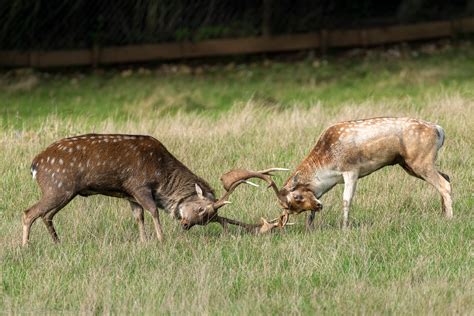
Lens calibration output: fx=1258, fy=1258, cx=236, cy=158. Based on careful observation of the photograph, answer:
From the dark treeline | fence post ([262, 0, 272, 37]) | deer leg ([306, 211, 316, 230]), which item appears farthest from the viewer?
the dark treeline

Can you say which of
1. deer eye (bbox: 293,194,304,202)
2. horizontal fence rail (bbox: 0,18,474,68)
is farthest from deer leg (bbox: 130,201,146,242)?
horizontal fence rail (bbox: 0,18,474,68)

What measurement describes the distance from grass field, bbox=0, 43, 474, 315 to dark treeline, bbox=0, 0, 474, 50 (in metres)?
5.06

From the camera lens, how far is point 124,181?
1049 cm

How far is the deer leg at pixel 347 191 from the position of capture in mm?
10695

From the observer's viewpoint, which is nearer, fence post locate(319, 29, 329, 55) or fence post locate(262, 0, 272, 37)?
fence post locate(319, 29, 329, 55)

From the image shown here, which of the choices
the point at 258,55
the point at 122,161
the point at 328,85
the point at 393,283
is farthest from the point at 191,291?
the point at 258,55

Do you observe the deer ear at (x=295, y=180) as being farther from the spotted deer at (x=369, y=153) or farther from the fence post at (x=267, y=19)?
the fence post at (x=267, y=19)

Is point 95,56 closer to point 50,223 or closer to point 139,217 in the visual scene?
point 139,217

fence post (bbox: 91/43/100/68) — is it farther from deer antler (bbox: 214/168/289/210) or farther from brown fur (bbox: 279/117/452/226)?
deer antler (bbox: 214/168/289/210)

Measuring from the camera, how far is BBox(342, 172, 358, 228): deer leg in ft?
35.1

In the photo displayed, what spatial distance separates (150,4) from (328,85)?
184 inches

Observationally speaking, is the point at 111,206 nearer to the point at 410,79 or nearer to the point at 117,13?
the point at 410,79

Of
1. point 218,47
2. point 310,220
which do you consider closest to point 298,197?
point 310,220

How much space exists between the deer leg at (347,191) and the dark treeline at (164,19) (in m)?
13.3
